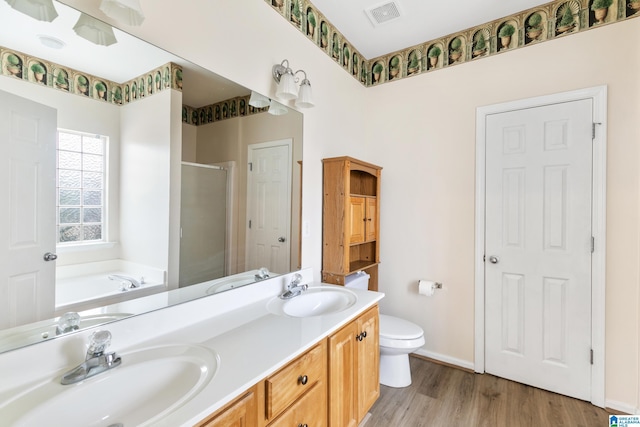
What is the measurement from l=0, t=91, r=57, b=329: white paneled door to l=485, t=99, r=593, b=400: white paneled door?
8.22ft

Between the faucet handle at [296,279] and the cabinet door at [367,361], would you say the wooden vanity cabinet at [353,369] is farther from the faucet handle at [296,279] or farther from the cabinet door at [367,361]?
the faucet handle at [296,279]

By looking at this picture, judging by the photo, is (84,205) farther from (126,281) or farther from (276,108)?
(276,108)

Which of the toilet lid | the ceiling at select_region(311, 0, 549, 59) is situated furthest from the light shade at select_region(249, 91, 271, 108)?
the toilet lid

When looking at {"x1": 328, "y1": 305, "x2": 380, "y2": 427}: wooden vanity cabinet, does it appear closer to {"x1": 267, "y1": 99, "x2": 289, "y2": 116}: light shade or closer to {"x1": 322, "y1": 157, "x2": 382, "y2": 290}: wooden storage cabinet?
{"x1": 322, "y1": 157, "x2": 382, "y2": 290}: wooden storage cabinet

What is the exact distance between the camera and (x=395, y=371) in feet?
6.89

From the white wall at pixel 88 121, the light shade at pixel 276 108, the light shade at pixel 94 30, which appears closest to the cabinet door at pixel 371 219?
the light shade at pixel 276 108

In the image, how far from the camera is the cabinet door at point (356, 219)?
215 centimetres

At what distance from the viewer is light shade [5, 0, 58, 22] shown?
0.84 metres

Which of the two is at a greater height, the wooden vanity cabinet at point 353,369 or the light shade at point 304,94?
the light shade at point 304,94

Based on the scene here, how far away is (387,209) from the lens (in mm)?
2670

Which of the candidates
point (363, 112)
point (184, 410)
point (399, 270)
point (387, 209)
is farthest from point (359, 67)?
point (184, 410)

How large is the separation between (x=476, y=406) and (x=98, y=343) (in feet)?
7.00

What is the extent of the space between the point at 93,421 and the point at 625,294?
2.69 m

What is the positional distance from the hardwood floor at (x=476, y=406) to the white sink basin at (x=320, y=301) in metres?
0.72
